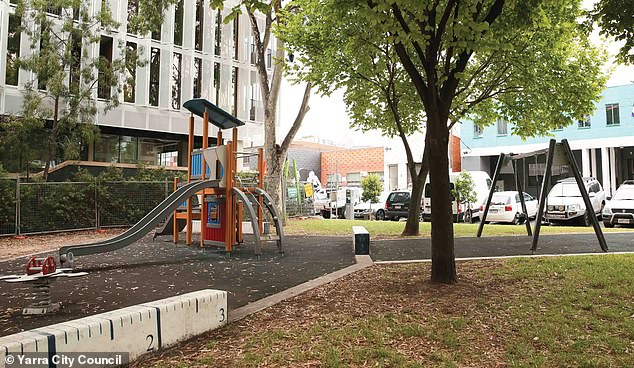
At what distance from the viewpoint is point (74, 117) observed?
52.8ft

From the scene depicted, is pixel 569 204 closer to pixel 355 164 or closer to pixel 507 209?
pixel 507 209

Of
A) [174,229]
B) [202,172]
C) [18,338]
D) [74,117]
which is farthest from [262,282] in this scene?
[74,117]

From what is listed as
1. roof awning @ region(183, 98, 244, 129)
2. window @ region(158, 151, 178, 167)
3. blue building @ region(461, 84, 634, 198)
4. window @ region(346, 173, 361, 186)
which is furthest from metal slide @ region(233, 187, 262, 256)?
window @ region(346, 173, 361, 186)

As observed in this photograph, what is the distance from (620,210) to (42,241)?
20.8 m

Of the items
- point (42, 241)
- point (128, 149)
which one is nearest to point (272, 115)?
point (42, 241)

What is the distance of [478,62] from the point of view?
13023mm

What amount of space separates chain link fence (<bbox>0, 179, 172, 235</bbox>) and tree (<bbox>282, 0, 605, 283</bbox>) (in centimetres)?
921

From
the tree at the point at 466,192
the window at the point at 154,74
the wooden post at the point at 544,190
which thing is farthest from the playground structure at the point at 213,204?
the tree at the point at 466,192

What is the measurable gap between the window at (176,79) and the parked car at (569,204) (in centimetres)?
1895

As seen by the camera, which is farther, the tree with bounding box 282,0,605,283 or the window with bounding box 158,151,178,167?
the window with bounding box 158,151,178,167

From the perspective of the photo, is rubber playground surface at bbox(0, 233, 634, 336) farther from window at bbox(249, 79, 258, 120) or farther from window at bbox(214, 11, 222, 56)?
window at bbox(214, 11, 222, 56)

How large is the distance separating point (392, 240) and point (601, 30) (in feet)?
22.1

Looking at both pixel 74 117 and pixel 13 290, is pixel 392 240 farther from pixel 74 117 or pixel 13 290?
pixel 74 117

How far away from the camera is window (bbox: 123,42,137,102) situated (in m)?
17.1
